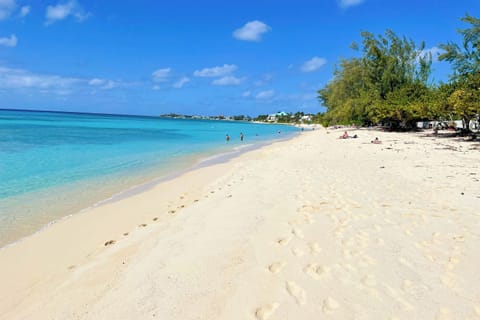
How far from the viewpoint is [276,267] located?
13.3 feet

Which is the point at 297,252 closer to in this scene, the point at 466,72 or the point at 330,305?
the point at 330,305

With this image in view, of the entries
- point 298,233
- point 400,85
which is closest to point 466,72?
point 400,85

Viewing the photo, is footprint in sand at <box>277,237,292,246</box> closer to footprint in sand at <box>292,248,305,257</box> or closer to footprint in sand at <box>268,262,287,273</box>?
footprint in sand at <box>292,248,305,257</box>

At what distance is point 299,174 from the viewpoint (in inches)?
434

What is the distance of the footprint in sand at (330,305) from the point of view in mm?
3154

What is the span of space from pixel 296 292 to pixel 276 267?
0.62 metres

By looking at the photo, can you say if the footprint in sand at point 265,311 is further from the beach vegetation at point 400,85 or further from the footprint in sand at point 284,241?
the beach vegetation at point 400,85

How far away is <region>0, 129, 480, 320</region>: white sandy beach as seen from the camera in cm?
332

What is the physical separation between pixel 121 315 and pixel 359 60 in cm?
5372

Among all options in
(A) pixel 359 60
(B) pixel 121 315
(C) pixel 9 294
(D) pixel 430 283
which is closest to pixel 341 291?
(D) pixel 430 283

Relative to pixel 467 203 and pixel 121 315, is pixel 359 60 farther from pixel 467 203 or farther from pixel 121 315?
pixel 121 315

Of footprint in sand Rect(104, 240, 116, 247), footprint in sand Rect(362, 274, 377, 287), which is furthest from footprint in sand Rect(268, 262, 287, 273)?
footprint in sand Rect(104, 240, 116, 247)

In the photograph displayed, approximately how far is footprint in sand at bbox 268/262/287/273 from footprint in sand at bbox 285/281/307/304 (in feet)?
1.06

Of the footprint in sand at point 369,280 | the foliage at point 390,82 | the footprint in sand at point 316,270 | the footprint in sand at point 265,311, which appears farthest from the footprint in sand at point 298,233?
the foliage at point 390,82
